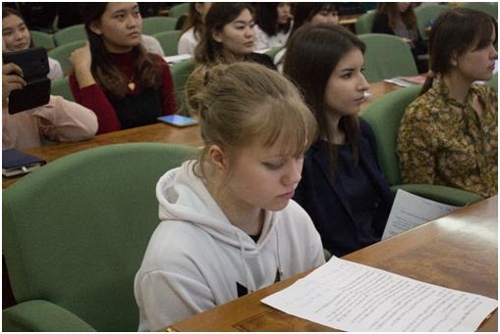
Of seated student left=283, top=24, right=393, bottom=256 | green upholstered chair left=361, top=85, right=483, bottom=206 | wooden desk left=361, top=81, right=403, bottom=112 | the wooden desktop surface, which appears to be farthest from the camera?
wooden desk left=361, top=81, right=403, bottom=112

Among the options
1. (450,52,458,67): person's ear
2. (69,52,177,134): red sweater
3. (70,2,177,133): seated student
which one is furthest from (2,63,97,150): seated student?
(450,52,458,67): person's ear

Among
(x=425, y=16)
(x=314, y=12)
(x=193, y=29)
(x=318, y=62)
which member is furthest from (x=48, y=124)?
(x=425, y=16)

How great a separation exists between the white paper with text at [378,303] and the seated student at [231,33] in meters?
2.02

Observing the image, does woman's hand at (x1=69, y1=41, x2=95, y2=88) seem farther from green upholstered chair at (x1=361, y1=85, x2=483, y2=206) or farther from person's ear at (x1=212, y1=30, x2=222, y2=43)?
green upholstered chair at (x1=361, y1=85, x2=483, y2=206)

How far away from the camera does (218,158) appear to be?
1.21 meters

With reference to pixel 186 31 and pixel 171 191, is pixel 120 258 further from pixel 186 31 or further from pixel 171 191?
pixel 186 31

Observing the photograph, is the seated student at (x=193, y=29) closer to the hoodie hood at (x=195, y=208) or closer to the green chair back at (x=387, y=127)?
the green chair back at (x=387, y=127)

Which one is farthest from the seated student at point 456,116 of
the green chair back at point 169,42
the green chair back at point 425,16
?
the green chair back at point 425,16

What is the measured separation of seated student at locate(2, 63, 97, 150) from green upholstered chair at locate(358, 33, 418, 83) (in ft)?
4.72

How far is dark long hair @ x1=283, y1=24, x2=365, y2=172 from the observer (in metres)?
1.77

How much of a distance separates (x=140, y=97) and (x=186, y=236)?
159cm

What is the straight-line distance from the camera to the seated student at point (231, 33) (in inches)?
119

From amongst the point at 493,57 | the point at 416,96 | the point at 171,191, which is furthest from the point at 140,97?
the point at 171,191

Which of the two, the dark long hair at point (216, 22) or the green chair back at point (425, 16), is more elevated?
the dark long hair at point (216, 22)
